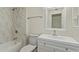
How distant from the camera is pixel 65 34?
3.81 ft

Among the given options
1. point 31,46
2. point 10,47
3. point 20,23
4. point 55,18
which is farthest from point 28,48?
point 55,18

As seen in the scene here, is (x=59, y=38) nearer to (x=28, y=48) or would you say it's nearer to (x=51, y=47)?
(x=51, y=47)

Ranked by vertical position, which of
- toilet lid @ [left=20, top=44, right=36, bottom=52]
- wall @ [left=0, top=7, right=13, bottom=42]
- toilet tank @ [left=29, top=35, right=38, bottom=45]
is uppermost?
wall @ [left=0, top=7, right=13, bottom=42]

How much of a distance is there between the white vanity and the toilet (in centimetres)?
5

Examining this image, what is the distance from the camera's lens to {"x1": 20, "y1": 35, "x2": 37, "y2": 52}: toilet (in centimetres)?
121

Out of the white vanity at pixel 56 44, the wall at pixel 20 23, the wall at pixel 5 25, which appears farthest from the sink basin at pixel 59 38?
the wall at pixel 5 25

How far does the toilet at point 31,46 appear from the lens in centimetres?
121

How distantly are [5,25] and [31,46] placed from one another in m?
0.43

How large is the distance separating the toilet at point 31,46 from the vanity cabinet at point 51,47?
62 millimetres

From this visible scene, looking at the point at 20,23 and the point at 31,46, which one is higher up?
the point at 20,23

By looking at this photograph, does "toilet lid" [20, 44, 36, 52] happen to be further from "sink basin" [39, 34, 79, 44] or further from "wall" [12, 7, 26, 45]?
"sink basin" [39, 34, 79, 44]

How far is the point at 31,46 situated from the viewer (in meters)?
1.21

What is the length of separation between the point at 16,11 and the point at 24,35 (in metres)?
0.33

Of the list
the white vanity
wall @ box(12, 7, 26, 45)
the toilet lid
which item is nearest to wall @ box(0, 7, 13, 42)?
wall @ box(12, 7, 26, 45)
